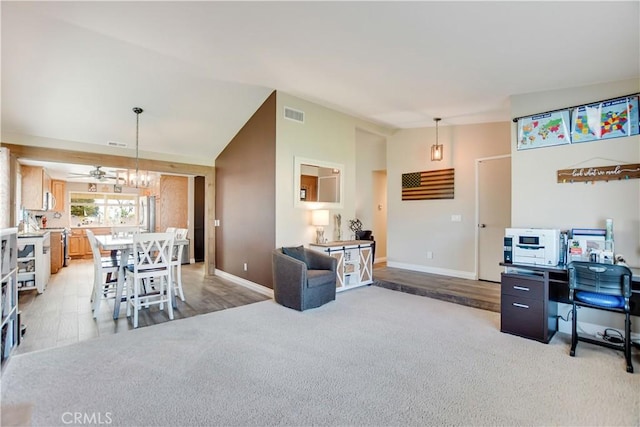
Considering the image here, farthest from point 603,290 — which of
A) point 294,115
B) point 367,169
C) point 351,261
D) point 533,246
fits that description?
point 367,169

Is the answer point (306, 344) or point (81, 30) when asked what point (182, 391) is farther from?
point (81, 30)

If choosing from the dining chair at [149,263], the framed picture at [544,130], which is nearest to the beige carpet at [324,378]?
the dining chair at [149,263]

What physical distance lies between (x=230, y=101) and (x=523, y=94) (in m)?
3.95

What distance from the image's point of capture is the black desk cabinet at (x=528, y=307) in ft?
10.1

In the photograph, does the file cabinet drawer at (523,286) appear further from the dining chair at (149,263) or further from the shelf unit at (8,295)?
the shelf unit at (8,295)

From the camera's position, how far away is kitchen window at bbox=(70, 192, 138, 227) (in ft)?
30.3

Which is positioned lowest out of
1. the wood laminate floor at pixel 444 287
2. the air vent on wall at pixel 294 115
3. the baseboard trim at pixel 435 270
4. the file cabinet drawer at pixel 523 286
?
the wood laminate floor at pixel 444 287

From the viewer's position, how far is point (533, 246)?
3285 mm

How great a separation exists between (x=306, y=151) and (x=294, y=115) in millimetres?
592

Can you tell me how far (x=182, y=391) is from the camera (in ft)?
7.18

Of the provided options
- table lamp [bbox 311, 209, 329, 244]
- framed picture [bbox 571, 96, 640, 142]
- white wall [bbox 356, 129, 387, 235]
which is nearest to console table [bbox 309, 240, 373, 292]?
table lamp [bbox 311, 209, 329, 244]

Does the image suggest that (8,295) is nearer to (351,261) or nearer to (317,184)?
(317,184)

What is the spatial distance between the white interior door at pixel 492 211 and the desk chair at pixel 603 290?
7.67 ft

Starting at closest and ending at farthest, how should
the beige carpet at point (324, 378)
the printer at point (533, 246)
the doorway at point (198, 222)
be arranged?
the beige carpet at point (324, 378)
the printer at point (533, 246)
the doorway at point (198, 222)
